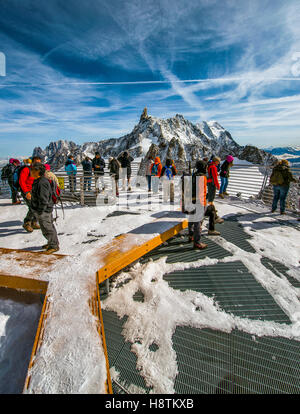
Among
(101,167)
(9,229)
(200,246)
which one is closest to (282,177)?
(200,246)

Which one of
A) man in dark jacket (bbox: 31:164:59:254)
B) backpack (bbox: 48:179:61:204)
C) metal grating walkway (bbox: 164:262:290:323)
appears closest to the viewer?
metal grating walkway (bbox: 164:262:290:323)

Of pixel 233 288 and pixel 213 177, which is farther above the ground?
pixel 213 177

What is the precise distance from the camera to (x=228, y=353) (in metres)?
2.03

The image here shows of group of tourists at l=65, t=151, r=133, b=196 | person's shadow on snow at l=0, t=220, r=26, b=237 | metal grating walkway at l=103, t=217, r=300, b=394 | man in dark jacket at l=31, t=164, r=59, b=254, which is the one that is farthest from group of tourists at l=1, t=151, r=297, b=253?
group of tourists at l=65, t=151, r=133, b=196

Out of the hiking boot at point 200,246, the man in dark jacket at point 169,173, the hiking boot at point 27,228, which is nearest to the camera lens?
the hiking boot at point 200,246

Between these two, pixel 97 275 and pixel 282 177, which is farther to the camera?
pixel 282 177

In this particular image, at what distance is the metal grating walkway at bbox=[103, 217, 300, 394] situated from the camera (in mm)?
1770

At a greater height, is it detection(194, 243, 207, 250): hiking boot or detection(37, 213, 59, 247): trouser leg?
detection(37, 213, 59, 247): trouser leg

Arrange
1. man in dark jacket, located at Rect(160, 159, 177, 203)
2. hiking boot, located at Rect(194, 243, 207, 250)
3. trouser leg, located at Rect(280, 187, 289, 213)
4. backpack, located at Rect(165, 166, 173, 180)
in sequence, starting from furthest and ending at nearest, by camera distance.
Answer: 1. backpack, located at Rect(165, 166, 173, 180)
2. man in dark jacket, located at Rect(160, 159, 177, 203)
3. trouser leg, located at Rect(280, 187, 289, 213)
4. hiking boot, located at Rect(194, 243, 207, 250)

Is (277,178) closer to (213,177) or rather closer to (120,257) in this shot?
(213,177)

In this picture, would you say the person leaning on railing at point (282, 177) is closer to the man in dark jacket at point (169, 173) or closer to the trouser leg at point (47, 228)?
the man in dark jacket at point (169, 173)

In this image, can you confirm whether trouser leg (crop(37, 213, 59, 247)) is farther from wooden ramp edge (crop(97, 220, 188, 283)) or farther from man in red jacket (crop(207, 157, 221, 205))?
man in red jacket (crop(207, 157, 221, 205))

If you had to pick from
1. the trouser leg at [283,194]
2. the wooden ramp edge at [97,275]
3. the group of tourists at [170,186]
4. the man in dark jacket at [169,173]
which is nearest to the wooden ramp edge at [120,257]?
the wooden ramp edge at [97,275]

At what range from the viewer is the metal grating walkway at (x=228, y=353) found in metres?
1.77
